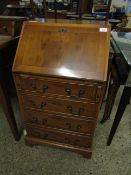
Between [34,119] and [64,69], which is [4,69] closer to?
[34,119]

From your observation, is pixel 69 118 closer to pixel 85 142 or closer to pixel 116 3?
pixel 85 142

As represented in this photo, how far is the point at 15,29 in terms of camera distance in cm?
124

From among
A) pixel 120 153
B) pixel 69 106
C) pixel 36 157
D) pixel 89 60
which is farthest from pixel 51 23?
pixel 120 153

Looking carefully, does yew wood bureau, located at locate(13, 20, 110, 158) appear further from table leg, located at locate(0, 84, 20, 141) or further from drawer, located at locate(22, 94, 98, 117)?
table leg, located at locate(0, 84, 20, 141)

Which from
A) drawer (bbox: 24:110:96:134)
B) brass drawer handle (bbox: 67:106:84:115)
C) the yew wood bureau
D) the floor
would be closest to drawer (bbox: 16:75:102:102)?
the yew wood bureau

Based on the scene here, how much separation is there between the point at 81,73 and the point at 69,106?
0.27 meters

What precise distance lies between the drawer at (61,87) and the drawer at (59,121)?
0.68ft

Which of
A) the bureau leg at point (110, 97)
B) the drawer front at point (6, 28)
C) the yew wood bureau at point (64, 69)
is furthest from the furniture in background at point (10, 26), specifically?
the bureau leg at point (110, 97)

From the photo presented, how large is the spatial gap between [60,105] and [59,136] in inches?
13.4

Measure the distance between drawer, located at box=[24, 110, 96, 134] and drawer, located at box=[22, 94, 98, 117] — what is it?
57 millimetres

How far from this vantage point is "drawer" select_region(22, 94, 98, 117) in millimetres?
1002

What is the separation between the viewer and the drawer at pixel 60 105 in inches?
39.4

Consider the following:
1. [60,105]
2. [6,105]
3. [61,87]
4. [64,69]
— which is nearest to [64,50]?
[64,69]

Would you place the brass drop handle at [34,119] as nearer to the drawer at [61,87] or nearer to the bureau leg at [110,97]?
the drawer at [61,87]
